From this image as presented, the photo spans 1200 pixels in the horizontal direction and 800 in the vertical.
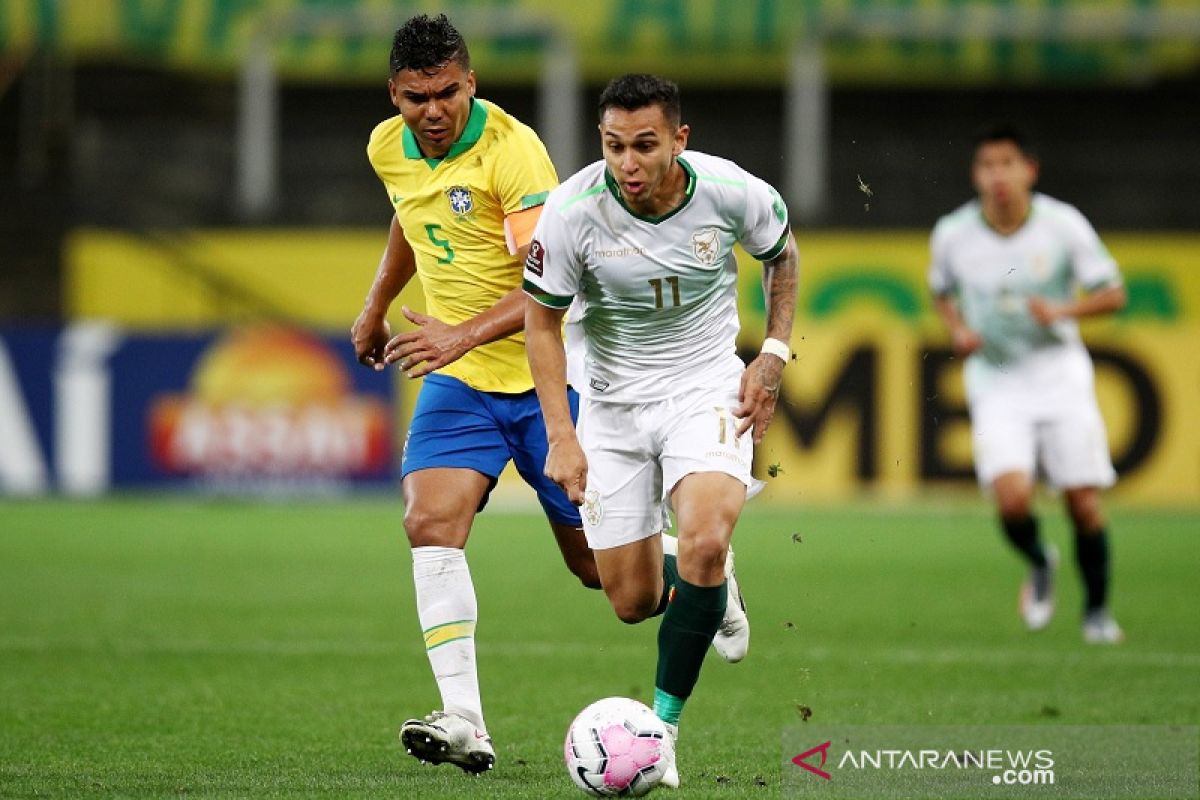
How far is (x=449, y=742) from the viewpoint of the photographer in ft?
18.7

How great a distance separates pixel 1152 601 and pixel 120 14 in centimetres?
1460

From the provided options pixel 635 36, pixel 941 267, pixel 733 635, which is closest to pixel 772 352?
pixel 733 635

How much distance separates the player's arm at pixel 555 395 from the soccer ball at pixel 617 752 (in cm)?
63

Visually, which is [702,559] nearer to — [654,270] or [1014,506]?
[654,270]

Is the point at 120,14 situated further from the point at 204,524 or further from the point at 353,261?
the point at 204,524

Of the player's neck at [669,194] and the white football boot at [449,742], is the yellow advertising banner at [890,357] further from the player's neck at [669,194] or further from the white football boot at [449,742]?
the white football boot at [449,742]

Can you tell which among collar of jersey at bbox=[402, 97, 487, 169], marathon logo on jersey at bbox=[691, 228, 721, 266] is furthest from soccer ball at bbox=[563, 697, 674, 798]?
collar of jersey at bbox=[402, 97, 487, 169]

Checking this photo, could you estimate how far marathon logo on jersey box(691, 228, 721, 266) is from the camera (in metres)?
5.81

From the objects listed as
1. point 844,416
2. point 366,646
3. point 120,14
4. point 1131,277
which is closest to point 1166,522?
point 844,416

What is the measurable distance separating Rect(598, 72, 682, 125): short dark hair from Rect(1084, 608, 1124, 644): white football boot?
4.76 m

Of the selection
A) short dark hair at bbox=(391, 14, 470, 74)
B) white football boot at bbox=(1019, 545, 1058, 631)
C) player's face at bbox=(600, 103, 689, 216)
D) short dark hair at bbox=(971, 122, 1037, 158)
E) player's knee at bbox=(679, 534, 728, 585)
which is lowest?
white football boot at bbox=(1019, 545, 1058, 631)

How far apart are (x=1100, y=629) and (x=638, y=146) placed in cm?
490

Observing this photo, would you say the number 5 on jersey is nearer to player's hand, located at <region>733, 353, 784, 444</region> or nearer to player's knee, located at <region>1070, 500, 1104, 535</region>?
player's hand, located at <region>733, 353, 784, 444</region>

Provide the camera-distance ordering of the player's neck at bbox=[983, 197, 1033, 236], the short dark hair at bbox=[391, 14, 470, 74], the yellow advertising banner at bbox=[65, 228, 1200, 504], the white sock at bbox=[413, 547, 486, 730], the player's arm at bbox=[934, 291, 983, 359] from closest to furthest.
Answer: the short dark hair at bbox=[391, 14, 470, 74]
the white sock at bbox=[413, 547, 486, 730]
the player's arm at bbox=[934, 291, 983, 359]
the player's neck at bbox=[983, 197, 1033, 236]
the yellow advertising banner at bbox=[65, 228, 1200, 504]
